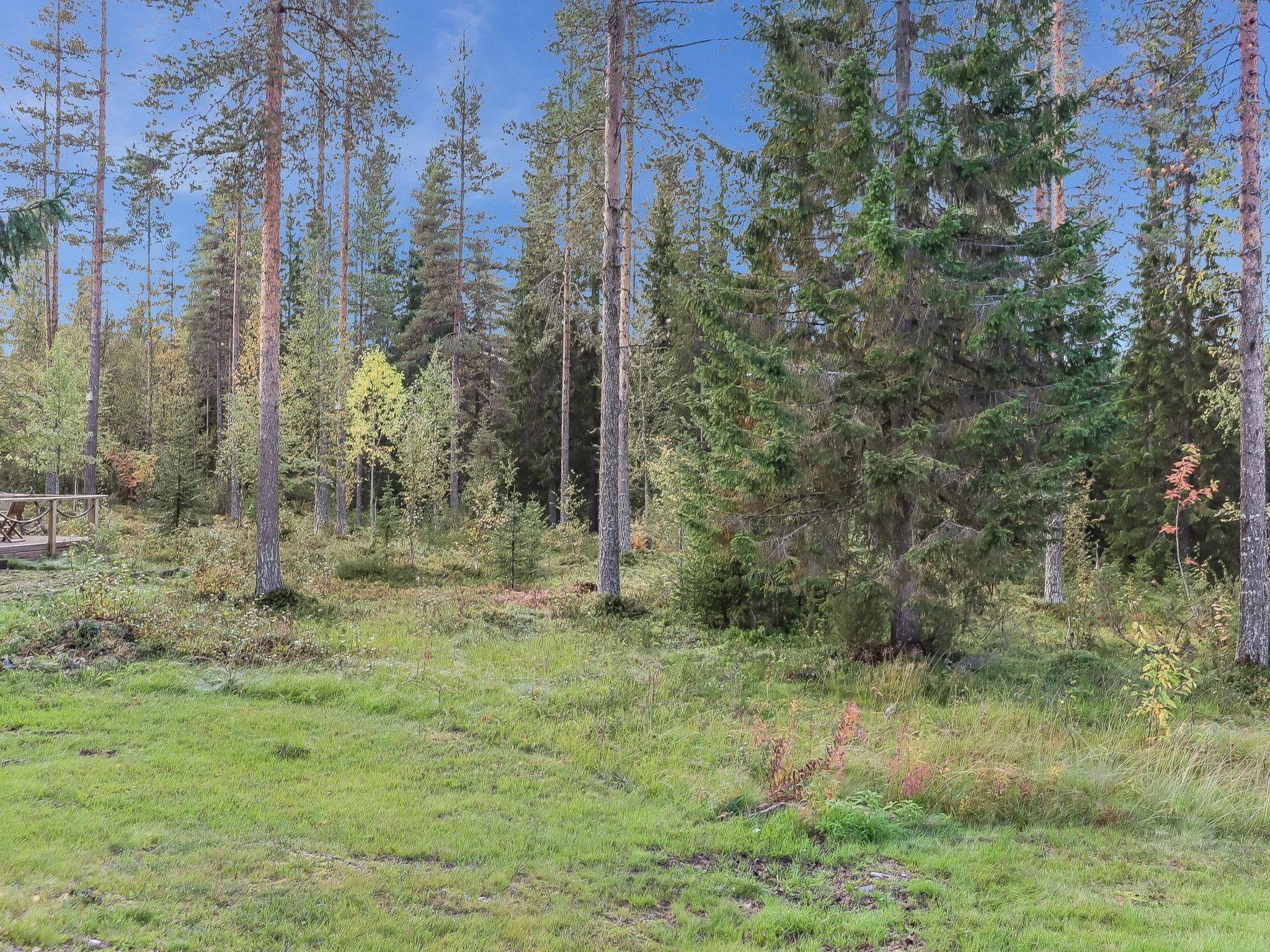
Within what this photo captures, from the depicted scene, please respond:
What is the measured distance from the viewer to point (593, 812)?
5410mm

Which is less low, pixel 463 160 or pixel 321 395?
pixel 463 160

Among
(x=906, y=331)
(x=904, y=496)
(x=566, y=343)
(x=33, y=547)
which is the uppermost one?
(x=566, y=343)

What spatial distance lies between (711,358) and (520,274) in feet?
81.4

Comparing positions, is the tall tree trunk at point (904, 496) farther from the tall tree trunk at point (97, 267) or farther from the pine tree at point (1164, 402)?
the tall tree trunk at point (97, 267)

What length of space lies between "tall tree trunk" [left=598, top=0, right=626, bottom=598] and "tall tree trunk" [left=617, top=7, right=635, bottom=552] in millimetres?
352

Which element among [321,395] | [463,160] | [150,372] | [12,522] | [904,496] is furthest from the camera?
[150,372]

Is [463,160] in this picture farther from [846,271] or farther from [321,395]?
[846,271]

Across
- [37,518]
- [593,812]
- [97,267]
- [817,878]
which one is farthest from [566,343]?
[817,878]

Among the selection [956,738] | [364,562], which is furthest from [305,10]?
[956,738]

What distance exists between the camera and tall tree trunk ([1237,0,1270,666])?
9.40 meters

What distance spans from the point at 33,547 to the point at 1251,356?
901 inches

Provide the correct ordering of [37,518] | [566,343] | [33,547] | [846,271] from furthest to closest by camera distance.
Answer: [566,343] < [37,518] < [33,547] < [846,271]

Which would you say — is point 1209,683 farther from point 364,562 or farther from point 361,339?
point 361,339

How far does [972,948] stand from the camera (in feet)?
12.3
